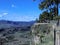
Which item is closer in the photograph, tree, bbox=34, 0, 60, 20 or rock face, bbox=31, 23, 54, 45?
rock face, bbox=31, 23, 54, 45

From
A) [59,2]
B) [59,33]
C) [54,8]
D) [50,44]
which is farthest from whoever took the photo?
[54,8]

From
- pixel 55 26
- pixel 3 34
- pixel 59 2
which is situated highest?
pixel 59 2

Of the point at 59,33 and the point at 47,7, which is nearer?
the point at 59,33

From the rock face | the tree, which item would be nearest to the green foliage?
the tree

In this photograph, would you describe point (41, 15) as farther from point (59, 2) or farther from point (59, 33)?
point (59, 33)

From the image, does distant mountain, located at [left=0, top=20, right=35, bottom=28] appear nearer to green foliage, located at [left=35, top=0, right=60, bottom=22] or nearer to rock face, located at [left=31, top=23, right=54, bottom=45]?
green foliage, located at [left=35, top=0, right=60, bottom=22]

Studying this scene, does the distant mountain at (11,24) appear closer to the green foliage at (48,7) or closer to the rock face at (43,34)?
the green foliage at (48,7)

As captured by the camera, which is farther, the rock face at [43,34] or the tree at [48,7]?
the tree at [48,7]

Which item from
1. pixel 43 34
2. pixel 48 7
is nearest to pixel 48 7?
pixel 48 7

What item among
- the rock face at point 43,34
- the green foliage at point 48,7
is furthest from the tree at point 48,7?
the rock face at point 43,34

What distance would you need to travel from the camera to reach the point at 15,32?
37.5ft

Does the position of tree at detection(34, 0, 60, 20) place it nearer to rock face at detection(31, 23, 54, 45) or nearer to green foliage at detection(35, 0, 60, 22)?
green foliage at detection(35, 0, 60, 22)

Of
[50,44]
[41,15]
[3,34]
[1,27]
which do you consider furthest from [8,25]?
[50,44]

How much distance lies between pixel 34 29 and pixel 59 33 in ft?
6.21
